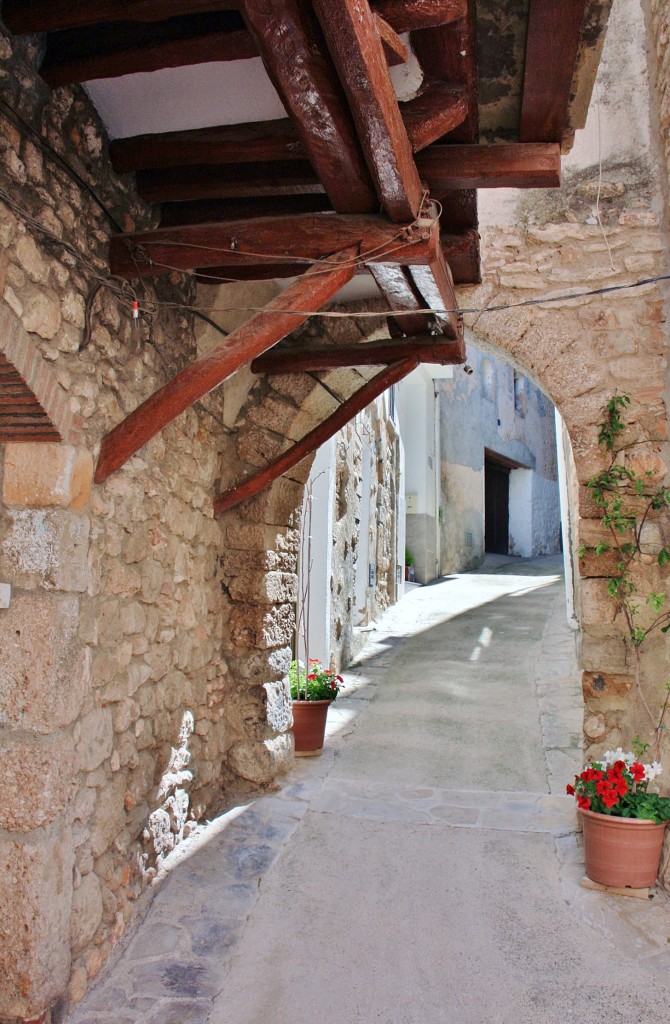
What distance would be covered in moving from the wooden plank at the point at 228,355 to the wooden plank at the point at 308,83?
0.31 m

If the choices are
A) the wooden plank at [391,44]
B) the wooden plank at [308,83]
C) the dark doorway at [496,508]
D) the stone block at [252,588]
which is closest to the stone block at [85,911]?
the stone block at [252,588]

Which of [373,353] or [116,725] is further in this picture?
[373,353]

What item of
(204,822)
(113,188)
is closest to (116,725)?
(204,822)

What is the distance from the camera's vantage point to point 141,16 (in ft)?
6.39

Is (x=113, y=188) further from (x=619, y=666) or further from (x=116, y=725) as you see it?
(x=619, y=666)

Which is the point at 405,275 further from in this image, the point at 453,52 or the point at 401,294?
the point at 453,52

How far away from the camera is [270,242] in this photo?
2.53 metres

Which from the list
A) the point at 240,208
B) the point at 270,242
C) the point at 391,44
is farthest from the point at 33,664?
the point at 391,44

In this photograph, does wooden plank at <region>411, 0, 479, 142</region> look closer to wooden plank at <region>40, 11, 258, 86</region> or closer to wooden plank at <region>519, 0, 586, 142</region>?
wooden plank at <region>519, 0, 586, 142</region>

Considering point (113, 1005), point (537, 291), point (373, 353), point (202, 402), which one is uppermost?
point (537, 291)

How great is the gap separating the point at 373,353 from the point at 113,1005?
282 cm

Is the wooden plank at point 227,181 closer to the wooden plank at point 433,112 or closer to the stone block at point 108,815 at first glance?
the wooden plank at point 433,112

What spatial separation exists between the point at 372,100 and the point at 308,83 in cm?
17

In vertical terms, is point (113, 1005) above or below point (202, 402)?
below
